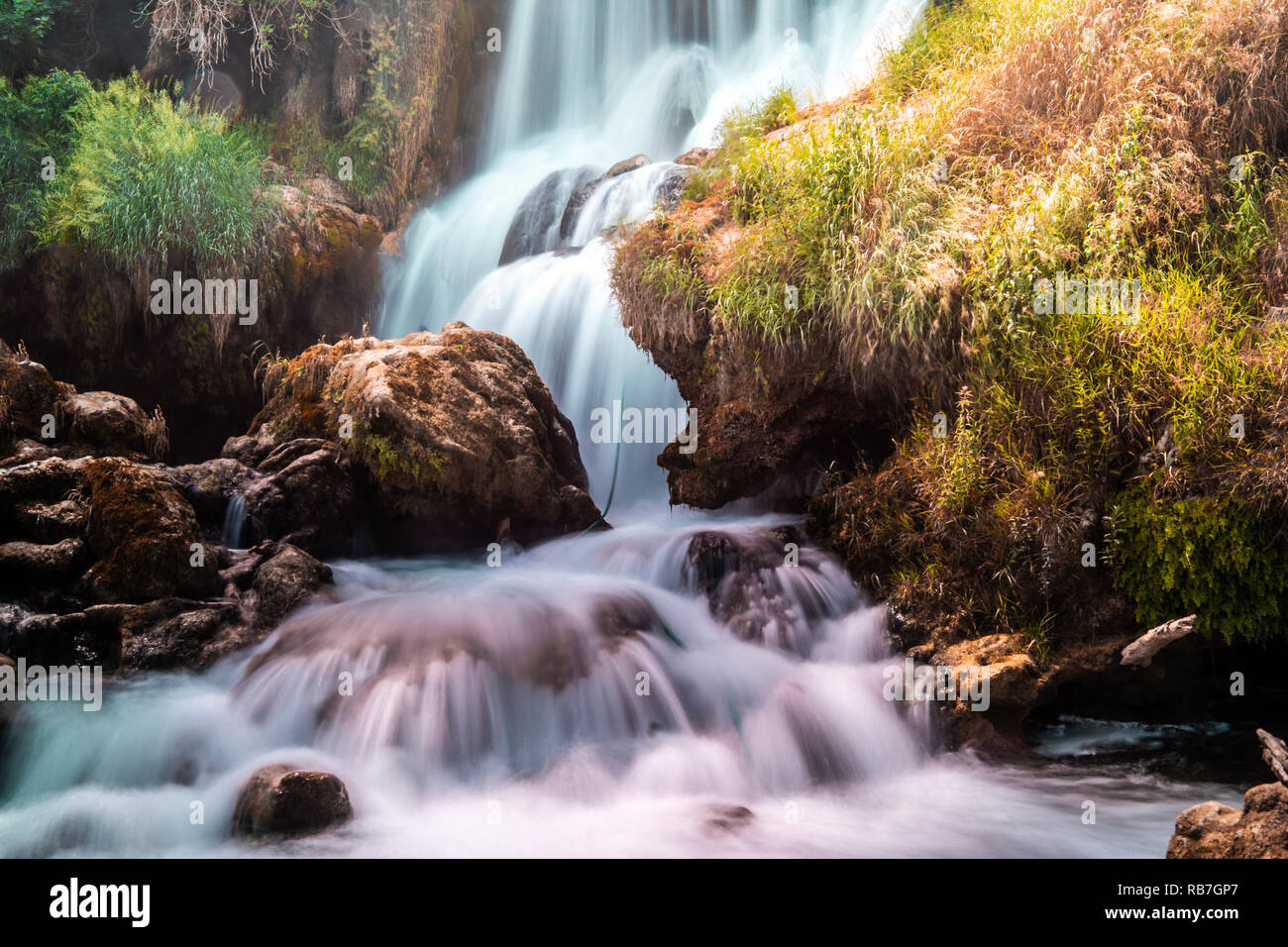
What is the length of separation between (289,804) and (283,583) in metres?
2.00

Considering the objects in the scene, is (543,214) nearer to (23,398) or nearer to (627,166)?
(627,166)

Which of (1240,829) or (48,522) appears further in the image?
(48,522)

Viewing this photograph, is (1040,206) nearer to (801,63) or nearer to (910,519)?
(910,519)

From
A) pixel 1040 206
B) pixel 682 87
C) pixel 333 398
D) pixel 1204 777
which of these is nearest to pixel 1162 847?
pixel 1204 777

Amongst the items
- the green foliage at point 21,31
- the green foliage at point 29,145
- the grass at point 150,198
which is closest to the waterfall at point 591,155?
the grass at point 150,198

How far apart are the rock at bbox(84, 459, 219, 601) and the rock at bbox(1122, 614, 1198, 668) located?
523 cm

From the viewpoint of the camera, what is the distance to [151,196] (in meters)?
8.29

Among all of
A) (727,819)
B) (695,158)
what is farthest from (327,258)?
(727,819)

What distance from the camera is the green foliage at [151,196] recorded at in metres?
8.26

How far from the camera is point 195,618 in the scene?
4840 mm

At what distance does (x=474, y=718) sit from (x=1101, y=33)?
5.87 meters

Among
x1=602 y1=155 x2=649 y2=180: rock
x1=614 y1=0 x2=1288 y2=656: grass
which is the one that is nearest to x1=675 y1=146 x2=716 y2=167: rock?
x1=602 y1=155 x2=649 y2=180: rock

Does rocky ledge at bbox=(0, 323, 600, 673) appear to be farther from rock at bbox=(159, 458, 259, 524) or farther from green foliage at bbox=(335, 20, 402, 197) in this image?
green foliage at bbox=(335, 20, 402, 197)

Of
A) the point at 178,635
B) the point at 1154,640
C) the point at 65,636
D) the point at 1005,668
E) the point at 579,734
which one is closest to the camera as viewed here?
the point at 1154,640
